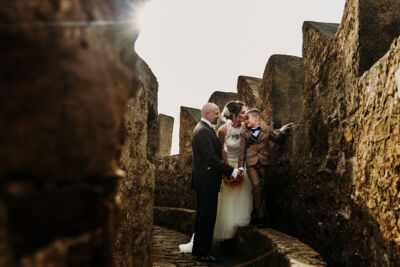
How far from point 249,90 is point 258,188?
94.3 inches

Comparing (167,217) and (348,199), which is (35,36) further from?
(167,217)

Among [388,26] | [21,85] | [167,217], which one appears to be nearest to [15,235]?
[21,85]

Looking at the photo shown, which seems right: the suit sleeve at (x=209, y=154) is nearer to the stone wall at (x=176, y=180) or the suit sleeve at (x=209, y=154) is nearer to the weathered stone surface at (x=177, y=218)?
the weathered stone surface at (x=177, y=218)

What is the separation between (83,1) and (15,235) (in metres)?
0.45

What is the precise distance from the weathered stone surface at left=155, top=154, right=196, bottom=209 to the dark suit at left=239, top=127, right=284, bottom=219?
83.5 inches

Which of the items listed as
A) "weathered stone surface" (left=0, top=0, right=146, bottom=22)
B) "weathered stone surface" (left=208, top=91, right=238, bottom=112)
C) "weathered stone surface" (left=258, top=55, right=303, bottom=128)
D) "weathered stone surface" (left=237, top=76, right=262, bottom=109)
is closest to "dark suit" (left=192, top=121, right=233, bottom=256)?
"weathered stone surface" (left=258, top=55, right=303, bottom=128)

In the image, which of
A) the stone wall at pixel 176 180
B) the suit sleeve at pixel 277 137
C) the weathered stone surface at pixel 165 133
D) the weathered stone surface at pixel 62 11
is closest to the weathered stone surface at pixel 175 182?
the stone wall at pixel 176 180

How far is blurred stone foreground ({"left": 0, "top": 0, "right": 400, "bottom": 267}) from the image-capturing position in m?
0.61

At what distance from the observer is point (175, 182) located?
6523mm

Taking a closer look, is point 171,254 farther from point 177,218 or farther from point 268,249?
point 177,218

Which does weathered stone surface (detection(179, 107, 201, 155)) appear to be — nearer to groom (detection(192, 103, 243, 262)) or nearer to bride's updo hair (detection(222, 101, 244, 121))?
bride's updo hair (detection(222, 101, 244, 121))

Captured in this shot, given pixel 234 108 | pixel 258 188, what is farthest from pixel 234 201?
pixel 234 108

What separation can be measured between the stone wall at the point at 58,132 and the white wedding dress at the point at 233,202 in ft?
11.4

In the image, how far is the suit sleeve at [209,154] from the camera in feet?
12.5
